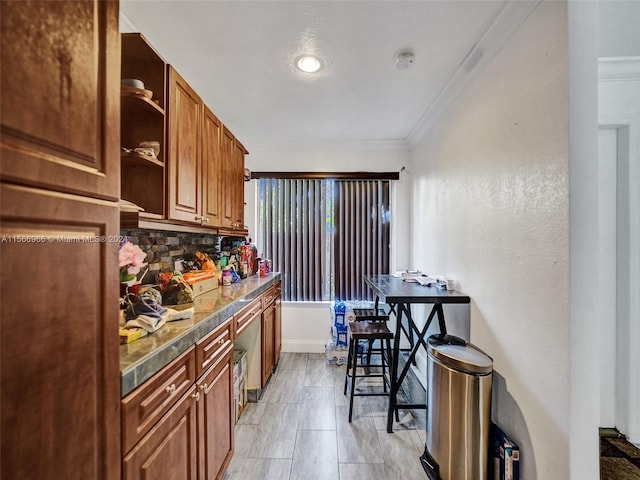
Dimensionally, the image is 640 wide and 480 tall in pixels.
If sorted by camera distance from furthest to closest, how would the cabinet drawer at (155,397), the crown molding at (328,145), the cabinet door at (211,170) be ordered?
the crown molding at (328,145) → the cabinet door at (211,170) → the cabinet drawer at (155,397)

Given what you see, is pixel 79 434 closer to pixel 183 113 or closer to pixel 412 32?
pixel 183 113

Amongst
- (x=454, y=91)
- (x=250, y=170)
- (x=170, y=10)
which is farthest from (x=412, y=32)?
(x=250, y=170)

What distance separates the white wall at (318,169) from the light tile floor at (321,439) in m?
0.87

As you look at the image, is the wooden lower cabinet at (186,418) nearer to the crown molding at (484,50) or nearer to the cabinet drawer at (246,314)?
the cabinet drawer at (246,314)

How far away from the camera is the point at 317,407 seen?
2.28 metres

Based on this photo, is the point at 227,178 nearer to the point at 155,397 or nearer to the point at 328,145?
the point at 328,145

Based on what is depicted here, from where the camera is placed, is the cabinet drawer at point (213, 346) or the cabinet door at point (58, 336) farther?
the cabinet drawer at point (213, 346)

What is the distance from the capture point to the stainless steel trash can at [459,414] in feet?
4.75

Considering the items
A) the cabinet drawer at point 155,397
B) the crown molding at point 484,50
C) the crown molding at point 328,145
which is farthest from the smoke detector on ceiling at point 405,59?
the cabinet drawer at point 155,397

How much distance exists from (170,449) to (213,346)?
17.3 inches

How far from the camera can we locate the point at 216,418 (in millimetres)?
1392

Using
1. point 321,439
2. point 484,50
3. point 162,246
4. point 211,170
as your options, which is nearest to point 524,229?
point 484,50

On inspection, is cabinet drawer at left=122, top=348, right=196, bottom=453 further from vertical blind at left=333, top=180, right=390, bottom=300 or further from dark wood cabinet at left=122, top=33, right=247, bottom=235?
vertical blind at left=333, top=180, right=390, bottom=300

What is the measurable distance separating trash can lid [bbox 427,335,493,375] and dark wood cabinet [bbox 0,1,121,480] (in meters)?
1.54
